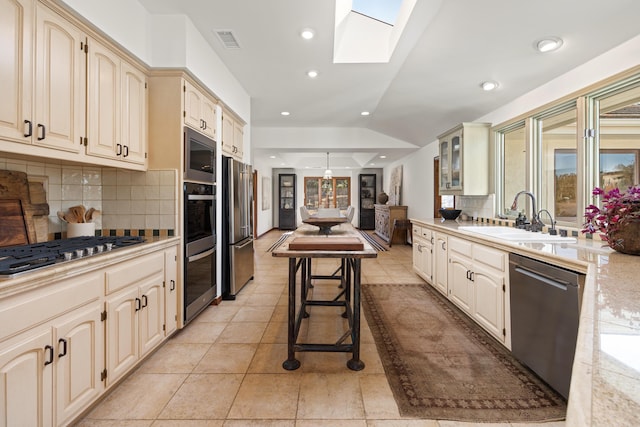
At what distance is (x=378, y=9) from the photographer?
9.78 feet

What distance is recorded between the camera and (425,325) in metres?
2.76

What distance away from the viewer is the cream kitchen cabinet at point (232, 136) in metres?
3.45

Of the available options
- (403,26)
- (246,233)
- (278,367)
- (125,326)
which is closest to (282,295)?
(246,233)

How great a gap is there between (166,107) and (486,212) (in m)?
3.84

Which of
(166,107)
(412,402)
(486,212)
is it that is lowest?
(412,402)

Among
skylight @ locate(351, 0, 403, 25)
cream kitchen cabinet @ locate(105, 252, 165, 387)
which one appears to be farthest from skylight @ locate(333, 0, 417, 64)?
cream kitchen cabinet @ locate(105, 252, 165, 387)

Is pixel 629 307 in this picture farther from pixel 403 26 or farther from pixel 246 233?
pixel 246 233

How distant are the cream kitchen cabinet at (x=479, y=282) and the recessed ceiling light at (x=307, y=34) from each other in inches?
93.8

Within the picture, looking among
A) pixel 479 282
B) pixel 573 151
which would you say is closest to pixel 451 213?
pixel 573 151

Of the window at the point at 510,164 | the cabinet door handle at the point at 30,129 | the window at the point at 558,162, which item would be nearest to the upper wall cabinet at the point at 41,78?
the cabinet door handle at the point at 30,129

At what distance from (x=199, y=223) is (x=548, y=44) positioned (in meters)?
3.27

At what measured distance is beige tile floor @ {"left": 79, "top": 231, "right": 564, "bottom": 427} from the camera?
5.22 feet

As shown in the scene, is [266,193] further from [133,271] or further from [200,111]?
[133,271]

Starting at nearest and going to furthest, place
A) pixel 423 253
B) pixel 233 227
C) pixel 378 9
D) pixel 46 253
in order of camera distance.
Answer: pixel 46 253
pixel 378 9
pixel 233 227
pixel 423 253
